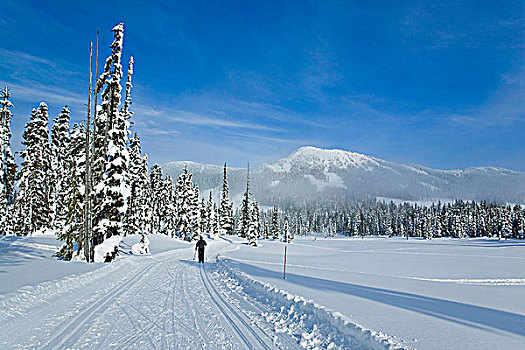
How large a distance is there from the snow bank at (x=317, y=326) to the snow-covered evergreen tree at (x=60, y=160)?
38.5m

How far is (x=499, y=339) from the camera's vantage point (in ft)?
21.3

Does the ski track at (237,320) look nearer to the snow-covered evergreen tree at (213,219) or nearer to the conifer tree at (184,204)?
the conifer tree at (184,204)

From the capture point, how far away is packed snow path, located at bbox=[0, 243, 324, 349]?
261 inches

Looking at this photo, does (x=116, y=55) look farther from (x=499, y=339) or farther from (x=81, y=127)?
(x=499, y=339)

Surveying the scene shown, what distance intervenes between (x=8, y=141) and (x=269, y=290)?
30.9m

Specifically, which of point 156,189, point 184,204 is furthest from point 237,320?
point 156,189

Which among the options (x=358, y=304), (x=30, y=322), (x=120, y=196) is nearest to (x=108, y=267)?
(x=120, y=196)

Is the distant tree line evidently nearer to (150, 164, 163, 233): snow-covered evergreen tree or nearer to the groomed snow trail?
(150, 164, 163, 233): snow-covered evergreen tree

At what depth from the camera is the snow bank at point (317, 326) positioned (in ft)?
20.9

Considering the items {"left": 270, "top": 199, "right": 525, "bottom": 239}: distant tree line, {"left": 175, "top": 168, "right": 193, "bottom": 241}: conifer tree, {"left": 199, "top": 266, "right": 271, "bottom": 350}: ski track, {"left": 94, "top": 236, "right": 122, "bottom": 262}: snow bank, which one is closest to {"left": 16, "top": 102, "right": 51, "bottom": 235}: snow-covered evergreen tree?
{"left": 94, "top": 236, "right": 122, "bottom": 262}: snow bank

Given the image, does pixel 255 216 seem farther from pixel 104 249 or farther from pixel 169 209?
pixel 104 249

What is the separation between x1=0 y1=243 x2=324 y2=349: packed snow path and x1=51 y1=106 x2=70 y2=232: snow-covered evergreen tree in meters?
33.8

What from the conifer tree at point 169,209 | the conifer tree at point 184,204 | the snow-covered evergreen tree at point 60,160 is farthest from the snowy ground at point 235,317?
the conifer tree at point 169,209

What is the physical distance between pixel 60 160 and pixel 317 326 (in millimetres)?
44841
